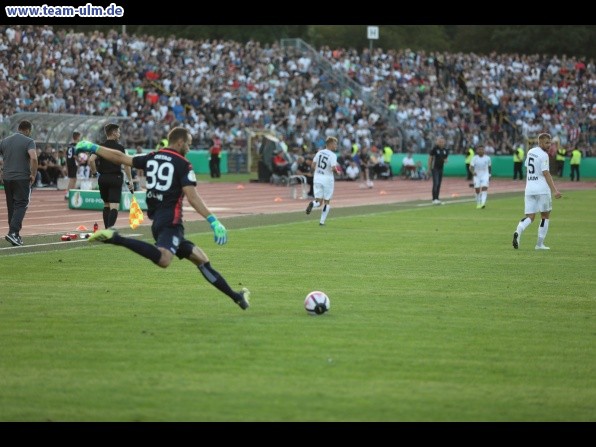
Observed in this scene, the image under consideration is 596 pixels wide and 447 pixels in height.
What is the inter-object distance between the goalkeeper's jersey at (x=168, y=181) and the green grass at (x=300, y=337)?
1162mm

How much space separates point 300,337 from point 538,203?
10587 millimetres

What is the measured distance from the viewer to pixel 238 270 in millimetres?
15539

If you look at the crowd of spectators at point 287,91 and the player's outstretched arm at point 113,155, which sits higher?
the crowd of spectators at point 287,91

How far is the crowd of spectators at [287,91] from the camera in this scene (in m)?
44.5

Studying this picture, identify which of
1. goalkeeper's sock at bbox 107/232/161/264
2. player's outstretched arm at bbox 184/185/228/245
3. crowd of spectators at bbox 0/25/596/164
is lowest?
goalkeeper's sock at bbox 107/232/161/264

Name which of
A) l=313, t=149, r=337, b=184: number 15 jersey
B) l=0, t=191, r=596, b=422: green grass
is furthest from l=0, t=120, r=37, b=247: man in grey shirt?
l=313, t=149, r=337, b=184: number 15 jersey

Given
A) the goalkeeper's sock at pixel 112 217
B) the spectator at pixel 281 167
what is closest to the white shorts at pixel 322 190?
the goalkeeper's sock at pixel 112 217

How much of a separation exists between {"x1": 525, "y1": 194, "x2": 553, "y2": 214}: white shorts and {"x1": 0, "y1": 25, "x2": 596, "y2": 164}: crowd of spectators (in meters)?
24.9

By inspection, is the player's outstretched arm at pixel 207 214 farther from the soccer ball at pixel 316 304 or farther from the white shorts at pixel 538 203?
the white shorts at pixel 538 203

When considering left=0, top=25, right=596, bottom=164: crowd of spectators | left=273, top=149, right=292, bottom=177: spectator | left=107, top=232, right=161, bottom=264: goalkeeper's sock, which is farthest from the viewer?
left=0, top=25, right=596, bottom=164: crowd of spectators

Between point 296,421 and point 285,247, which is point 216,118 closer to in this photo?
point 285,247

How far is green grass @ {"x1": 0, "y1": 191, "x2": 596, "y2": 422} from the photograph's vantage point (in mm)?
7660

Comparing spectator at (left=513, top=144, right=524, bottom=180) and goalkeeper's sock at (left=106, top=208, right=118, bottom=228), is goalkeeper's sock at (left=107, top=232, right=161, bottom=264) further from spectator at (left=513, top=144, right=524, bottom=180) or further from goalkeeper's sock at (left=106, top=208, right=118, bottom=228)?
spectator at (left=513, top=144, right=524, bottom=180)

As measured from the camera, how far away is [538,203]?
19.5 metres
